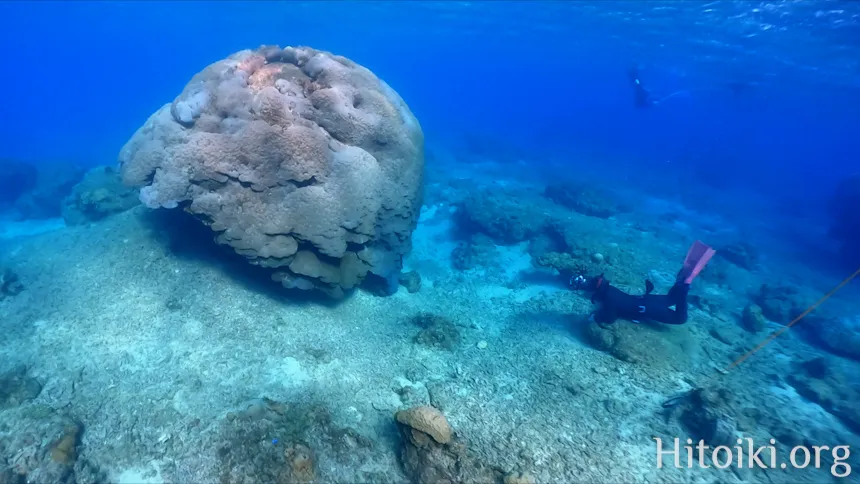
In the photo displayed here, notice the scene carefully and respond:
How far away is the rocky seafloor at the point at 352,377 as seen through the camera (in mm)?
4523

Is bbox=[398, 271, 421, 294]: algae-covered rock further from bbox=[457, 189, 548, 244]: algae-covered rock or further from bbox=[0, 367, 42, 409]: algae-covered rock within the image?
bbox=[0, 367, 42, 409]: algae-covered rock

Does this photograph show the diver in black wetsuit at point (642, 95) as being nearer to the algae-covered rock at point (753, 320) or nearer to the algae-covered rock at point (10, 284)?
the algae-covered rock at point (753, 320)

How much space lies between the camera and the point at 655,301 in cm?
736

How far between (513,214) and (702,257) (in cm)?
684

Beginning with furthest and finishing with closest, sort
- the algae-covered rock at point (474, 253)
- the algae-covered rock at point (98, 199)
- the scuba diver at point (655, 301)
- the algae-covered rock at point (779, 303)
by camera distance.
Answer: the algae-covered rock at point (474, 253) → the algae-covered rock at point (779, 303) → the algae-covered rock at point (98, 199) → the scuba diver at point (655, 301)

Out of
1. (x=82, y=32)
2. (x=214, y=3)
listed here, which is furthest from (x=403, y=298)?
(x=82, y=32)

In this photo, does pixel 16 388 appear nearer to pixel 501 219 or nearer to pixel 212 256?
pixel 212 256

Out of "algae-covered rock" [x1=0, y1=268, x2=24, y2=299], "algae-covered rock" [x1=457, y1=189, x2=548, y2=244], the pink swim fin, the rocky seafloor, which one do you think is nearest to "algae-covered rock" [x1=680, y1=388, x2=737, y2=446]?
the rocky seafloor

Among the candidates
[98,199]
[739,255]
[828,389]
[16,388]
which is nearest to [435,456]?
[16,388]

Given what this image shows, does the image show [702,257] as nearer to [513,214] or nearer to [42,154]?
[513,214]

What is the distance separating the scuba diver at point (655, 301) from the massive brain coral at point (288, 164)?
14.2 feet

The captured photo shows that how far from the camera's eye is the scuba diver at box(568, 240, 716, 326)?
733 cm

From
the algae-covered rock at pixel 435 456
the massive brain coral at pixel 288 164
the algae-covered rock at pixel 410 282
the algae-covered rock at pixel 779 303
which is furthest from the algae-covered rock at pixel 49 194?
the algae-covered rock at pixel 779 303

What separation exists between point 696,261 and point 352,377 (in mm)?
6671
